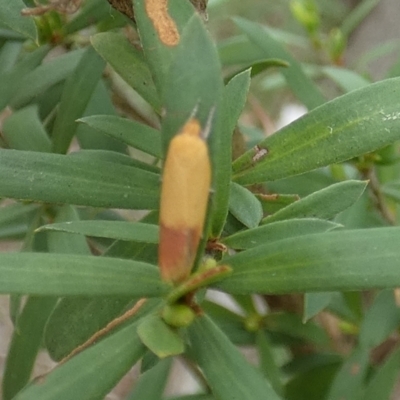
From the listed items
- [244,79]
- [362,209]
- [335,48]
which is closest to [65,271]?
[244,79]

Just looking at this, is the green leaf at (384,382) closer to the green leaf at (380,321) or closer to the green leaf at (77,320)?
the green leaf at (380,321)

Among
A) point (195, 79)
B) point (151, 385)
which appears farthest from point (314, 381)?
point (195, 79)

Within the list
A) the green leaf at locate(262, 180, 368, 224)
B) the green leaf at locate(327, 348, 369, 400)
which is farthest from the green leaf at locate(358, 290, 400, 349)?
the green leaf at locate(262, 180, 368, 224)

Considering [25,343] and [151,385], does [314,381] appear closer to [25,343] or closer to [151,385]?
[151,385]

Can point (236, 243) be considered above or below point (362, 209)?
above

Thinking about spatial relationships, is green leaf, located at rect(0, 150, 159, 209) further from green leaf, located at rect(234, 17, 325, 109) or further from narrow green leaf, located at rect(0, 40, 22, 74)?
green leaf, located at rect(234, 17, 325, 109)

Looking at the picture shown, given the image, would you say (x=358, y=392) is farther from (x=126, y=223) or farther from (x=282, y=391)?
(x=126, y=223)
